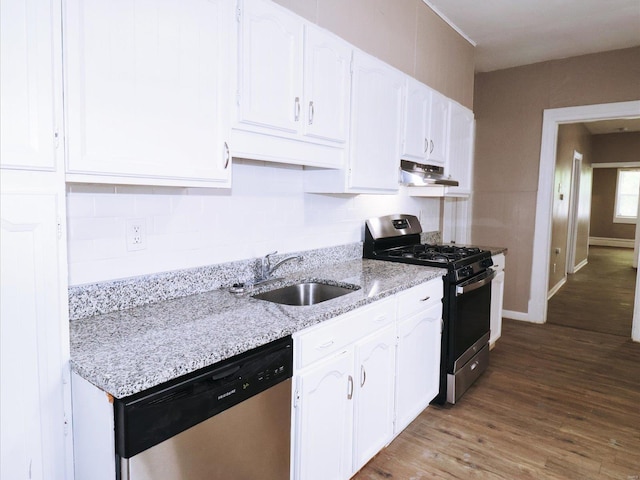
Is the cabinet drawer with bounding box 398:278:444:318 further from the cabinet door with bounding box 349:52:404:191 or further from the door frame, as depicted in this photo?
the door frame

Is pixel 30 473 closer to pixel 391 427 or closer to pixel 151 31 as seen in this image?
pixel 151 31

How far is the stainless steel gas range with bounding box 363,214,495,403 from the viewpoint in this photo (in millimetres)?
2752

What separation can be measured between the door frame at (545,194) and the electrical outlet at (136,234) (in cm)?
420

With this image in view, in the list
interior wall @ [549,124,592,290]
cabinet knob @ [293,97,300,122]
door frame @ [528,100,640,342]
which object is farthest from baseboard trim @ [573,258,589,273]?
cabinet knob @ [293,97,300,122]

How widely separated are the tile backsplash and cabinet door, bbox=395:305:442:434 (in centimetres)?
76

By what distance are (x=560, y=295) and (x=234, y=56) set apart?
231 inches

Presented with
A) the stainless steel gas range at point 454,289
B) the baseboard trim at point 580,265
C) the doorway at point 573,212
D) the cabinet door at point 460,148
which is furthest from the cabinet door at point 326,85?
the baseboard trim at point 580,265

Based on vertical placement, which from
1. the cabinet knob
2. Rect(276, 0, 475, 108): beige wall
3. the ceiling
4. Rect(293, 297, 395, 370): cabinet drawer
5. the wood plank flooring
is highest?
the ceiling

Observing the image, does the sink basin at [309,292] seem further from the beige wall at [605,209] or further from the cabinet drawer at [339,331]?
the beige wall at [605,209]

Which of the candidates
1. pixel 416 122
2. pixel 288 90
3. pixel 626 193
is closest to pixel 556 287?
pixel 416 122

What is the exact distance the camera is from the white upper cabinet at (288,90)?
171cm

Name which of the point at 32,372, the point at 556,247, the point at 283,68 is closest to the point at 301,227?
the point at 283,68

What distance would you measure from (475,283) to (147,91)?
93.0 inches

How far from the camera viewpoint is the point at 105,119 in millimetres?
1259
